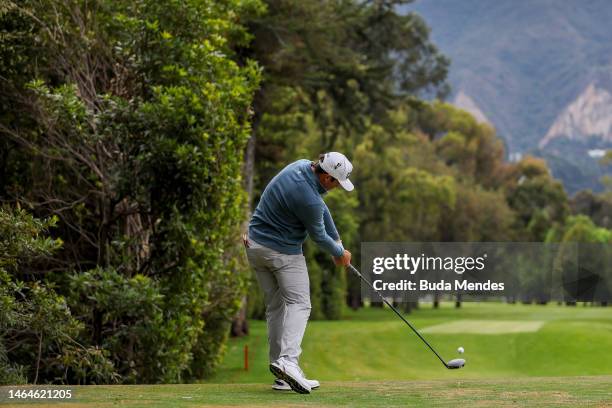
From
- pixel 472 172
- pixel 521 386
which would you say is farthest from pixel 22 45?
pixel 472 172

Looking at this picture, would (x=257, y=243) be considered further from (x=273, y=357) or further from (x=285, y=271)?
(x=273, y=357)

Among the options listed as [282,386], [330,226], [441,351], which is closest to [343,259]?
[330,226]

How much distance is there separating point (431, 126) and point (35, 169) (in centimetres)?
8129

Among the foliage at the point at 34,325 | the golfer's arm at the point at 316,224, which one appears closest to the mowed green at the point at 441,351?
the foliage at the point at 34,325

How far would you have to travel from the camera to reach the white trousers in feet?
33.5

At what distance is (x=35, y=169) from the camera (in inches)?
692

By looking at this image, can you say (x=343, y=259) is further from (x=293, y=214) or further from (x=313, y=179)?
(x=313, y=179)

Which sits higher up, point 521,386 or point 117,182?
point 117,182

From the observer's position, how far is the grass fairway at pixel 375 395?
9000 mm

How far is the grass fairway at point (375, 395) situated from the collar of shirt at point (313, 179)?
178cm

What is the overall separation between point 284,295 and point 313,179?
1.10 meters

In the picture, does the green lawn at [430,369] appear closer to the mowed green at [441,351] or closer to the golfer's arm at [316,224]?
the mowed green at [441,351]

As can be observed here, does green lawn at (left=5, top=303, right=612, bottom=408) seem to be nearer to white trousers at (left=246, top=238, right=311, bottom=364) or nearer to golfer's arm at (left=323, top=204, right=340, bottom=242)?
white trousers at (left=246, top=238, right=311, bottom=364)

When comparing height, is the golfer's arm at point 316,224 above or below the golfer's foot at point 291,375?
above
